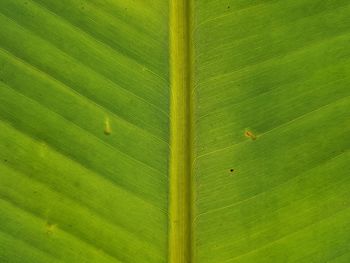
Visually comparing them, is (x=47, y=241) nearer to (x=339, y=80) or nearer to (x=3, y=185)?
(x=3, y=185)

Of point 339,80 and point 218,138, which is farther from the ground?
point 339,80

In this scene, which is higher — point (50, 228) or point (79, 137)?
point (79, 137)

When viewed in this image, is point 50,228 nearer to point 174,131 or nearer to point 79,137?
point 79,137

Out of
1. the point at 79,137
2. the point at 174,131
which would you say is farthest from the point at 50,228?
the point at 174,131

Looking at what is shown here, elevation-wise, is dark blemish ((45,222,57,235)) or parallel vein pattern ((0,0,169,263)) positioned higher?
parallel vein pattern ((0,0,169,263))

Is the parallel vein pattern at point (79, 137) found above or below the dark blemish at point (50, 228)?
above

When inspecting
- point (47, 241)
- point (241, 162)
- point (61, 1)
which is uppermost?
point (61, 1)

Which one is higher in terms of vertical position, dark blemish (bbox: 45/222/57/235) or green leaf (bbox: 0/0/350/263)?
green leaf (bbox: 0/0/350/263)

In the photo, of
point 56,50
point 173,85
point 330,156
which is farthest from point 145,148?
point 330,156
